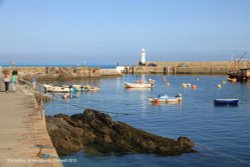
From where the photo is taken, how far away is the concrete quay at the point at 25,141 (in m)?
9.09

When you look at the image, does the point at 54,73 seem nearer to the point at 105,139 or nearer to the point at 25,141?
the point at 105,139

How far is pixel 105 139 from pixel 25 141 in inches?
307

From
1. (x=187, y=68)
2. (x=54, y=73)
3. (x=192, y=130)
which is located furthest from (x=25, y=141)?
(x=187, y=68)

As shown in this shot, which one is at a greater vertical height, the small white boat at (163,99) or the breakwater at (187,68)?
the breakwater at (187,68)

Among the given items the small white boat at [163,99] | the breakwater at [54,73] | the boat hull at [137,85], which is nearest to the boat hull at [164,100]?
the small white boat at [163,99]

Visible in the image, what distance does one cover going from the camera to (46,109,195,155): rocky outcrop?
17.0 metres

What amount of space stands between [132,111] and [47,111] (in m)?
7.65

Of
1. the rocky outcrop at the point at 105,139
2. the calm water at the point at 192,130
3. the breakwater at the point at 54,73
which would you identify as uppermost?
the breakwater at the point at 54,73

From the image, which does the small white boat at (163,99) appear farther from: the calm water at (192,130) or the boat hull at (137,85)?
the boat hull at (137,85)

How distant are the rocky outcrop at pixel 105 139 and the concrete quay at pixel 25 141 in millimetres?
1855

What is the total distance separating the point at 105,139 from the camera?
18453 millimetres

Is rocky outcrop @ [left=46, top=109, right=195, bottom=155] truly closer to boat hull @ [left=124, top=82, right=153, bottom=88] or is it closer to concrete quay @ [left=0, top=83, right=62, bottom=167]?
concrete quay @ [left=0, top=83, right=62, bottom=167]

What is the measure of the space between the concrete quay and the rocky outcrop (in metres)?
1.86

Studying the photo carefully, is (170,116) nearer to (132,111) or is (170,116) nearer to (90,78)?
(132,111)
